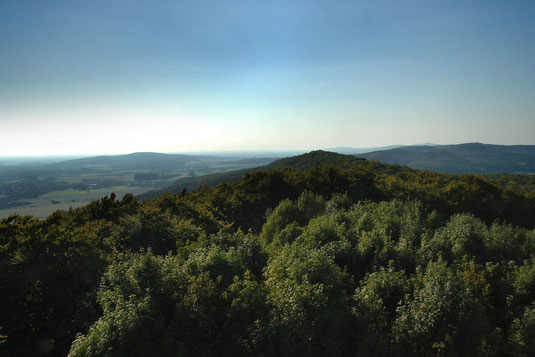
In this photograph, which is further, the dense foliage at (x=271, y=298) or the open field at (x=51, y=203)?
the open field at (x=51, y=203)

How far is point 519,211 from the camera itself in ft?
89.9

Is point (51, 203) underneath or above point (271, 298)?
underneath

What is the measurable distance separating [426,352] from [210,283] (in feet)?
23.2

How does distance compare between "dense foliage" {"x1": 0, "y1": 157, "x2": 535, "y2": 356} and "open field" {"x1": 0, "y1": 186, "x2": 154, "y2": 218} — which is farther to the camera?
"open field" {"x1": 0, "y1": 186, "x2": 154, "y2": 218}

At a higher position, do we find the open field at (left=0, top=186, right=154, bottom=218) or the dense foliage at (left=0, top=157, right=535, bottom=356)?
the dense foliage at (left=0, top=157, right=535, bottom=356)

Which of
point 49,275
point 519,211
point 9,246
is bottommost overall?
point 519,211

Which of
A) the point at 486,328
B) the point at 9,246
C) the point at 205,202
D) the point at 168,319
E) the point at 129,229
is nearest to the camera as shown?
the point at 486,328

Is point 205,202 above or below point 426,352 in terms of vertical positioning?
above

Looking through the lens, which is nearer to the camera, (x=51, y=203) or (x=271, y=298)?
(x=271, y=298)

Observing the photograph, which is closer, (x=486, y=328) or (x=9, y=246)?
(x=486, y=328)

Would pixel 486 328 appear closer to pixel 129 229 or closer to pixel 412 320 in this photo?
pixel 412 320

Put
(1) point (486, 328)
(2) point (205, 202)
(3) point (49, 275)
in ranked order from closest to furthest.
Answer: (1) point (486, 328)
(3) point (49, 275)
(2) point (205, 202)

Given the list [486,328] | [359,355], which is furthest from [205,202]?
[486,328]

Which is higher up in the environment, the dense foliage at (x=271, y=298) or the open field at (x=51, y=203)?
the dense foliage at (x=271, y=298)
